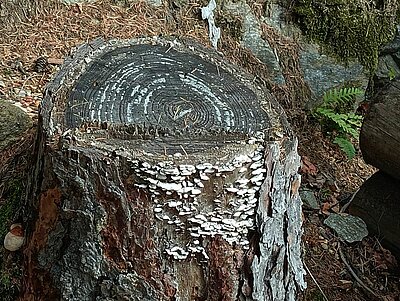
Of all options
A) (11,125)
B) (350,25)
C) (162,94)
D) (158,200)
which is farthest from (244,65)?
(158,200)

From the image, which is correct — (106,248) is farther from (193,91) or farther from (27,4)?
(27,4)

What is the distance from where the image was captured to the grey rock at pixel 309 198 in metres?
4.41

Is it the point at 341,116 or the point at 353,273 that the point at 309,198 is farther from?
the point at 341,116

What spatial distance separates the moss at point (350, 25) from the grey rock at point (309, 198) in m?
1.44

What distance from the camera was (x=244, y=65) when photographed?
15.9ft

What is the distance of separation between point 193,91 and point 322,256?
1869 millimetres

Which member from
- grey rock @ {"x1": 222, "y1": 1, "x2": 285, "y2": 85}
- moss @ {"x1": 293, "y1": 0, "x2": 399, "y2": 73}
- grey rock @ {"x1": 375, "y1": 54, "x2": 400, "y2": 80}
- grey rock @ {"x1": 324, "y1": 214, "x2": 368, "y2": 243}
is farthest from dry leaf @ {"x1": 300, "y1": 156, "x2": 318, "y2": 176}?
grey rock @ {"x1": 375, "y1": 54, "x2": 400, "y2": 80}

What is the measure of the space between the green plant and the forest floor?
0.40 feet

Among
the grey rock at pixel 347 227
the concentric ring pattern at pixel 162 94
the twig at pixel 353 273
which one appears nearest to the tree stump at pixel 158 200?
the concentric ring pattern at pixel 162 94

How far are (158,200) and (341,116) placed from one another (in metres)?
3.20

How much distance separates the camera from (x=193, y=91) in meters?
2.64

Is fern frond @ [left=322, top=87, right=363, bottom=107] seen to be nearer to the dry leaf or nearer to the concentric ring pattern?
the dry leaf

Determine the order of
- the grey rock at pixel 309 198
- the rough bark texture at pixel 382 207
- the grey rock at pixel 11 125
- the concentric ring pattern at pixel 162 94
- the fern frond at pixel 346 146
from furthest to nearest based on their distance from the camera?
the fern frond at pixel 346 146
the grey rock at pixel 309 198
the rough bark texture at pixel 382 207
the grey rock at pixel 11 125
the concentric ring pattern at pixel 162 94

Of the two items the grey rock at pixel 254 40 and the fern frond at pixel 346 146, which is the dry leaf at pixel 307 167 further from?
the grey rock at pixel 254 40
